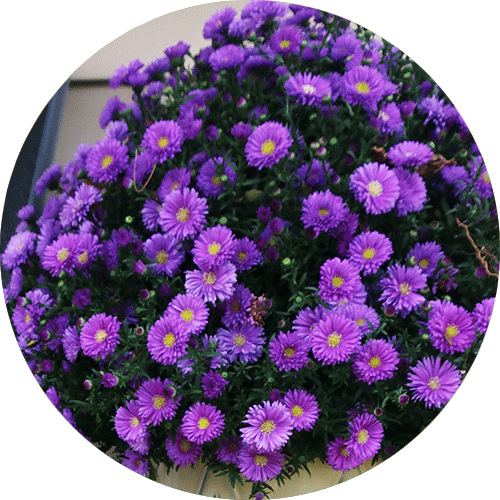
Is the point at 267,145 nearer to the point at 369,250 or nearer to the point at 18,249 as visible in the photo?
the point at 369,250

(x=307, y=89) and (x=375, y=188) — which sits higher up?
(x=307, y=89)

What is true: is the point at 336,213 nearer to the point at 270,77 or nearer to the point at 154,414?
the point at 270,77

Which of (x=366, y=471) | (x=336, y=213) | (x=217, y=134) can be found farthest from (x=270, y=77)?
(x=366, y=471)

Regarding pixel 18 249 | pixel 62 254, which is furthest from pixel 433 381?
pixel 18 249

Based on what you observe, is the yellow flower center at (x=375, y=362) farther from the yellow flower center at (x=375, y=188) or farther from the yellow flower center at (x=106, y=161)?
the yellow flower center at (x=106, y=161)

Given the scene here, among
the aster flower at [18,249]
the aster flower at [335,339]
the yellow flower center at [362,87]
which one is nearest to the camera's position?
the aster flower at [335,339]

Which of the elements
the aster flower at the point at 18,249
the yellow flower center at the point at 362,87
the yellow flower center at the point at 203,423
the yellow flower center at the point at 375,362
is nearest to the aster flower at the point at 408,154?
the yellow flower center at the point at 362,87

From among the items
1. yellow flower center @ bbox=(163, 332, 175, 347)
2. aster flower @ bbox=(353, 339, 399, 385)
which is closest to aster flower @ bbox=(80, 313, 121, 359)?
yellow flower center @ bbox=(163, 332, 175, 347)
